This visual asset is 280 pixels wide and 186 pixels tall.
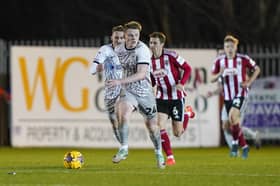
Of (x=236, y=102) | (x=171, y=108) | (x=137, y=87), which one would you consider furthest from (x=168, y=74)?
(x=236, y=102)

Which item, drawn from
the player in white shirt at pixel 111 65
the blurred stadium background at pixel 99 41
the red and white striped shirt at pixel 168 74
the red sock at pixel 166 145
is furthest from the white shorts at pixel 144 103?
the blurred stadium background at pixel 99 41

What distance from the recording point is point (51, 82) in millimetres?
28281

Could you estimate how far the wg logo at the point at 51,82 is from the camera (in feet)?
92.6

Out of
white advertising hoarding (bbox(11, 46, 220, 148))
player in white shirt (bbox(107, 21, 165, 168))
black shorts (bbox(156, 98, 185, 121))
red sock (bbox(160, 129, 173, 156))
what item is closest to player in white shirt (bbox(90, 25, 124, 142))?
black shorts (bbox(156, 98, 185, 121))

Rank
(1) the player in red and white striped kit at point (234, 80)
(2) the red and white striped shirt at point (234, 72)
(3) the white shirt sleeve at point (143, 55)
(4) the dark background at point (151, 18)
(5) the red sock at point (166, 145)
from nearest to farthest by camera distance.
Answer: (3) the white shirt sleeve at point (143, 55), (5) the red sock at point (166, 145), (1) the player in red and white striped kit at point (234, 80), (2) the red and white striped shirt at point (234, 72), (4) the dark background at point (151, 18)

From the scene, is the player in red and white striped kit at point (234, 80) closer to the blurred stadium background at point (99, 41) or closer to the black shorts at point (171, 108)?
the black shorts at point (171, 108)

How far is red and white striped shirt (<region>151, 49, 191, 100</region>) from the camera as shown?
64.1ft

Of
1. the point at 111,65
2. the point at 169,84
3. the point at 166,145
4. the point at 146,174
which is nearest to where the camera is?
the point at 146,174

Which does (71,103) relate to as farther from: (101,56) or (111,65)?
(101,56)

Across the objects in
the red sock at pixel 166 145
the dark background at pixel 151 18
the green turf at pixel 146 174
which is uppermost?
the dark background at pixel 151 18

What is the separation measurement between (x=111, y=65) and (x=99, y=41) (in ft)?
33.3

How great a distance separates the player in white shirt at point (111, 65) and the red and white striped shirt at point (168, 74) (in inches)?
25.5

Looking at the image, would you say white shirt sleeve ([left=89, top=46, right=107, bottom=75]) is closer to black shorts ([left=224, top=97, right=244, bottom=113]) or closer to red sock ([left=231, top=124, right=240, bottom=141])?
black shorts ([left=224, top=97, right=244, bottom=113])

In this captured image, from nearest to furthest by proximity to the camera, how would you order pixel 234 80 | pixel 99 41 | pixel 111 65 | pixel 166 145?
pixel 166 145 < pixel 111 65 < pixel 234 80 < pixel 99 41
